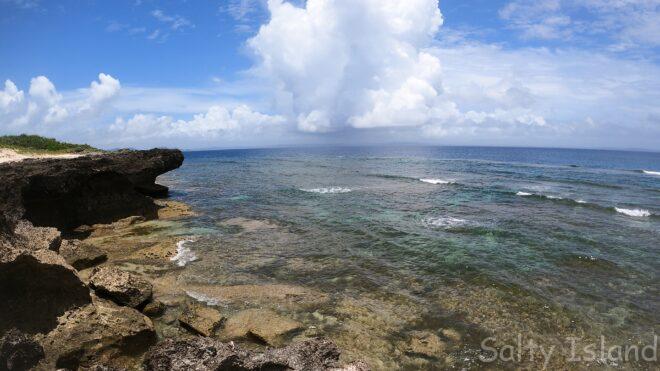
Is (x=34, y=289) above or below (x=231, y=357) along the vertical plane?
above

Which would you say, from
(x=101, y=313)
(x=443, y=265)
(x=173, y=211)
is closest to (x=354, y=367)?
(x=101, y=313)

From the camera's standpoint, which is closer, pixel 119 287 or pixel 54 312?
pixel 54 312

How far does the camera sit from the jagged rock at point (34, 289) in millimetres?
8312

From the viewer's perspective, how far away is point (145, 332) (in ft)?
31.0

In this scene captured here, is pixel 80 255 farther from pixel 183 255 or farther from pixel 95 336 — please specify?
pixel 95 336

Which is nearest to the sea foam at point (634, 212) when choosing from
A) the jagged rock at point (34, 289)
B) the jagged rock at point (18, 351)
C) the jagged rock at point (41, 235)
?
the jagged rock at point (34, 289)

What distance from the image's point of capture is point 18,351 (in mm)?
7340

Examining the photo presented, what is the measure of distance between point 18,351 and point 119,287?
144 inches

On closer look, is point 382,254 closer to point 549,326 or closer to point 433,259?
point 433,259

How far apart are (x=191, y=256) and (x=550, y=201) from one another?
31880 mm

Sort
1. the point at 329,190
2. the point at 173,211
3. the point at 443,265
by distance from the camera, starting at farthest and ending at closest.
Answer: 1. the point at 329,190
2. the point at 173,211
3. the point at 443,265

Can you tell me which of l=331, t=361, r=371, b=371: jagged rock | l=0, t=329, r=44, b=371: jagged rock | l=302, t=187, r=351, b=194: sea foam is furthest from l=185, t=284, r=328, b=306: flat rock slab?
l=302, t=187, r=351, b=194: sea foam

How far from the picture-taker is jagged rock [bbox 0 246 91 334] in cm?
831

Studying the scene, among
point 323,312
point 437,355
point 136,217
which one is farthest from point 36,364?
point 136,217
